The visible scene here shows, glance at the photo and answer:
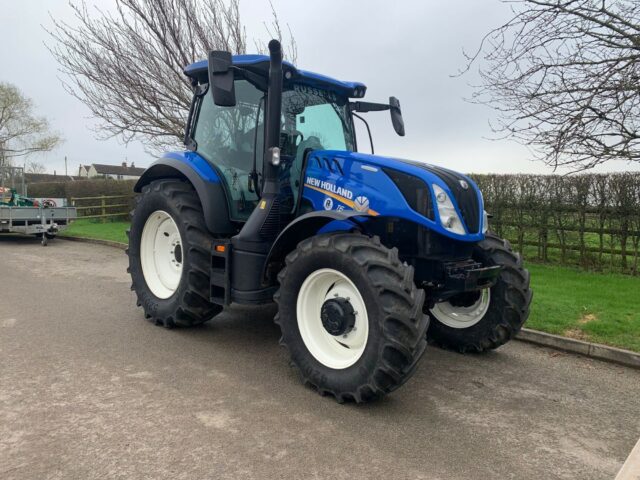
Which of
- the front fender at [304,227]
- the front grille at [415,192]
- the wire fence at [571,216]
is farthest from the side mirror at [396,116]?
the wire fence at [571,216]

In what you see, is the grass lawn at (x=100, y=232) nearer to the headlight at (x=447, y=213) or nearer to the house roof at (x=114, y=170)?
the headlight at (x=447, y=213)

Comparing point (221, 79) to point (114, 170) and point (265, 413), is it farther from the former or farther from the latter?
point (114, 170)

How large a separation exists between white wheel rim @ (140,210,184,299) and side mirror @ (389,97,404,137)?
2.71 metres

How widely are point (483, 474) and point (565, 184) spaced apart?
26.4ft

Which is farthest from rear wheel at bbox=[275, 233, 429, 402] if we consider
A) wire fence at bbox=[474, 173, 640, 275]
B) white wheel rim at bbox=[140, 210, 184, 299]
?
wire fence at bbox=[474, 173, 640, 275]

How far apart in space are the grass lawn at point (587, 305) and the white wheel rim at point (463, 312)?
1231 mm

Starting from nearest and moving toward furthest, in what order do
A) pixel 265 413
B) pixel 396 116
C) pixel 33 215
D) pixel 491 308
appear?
pixel 265 413
pixel 491 308
pixel 396 116
pixel 33 215

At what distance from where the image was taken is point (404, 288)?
10.7 feet

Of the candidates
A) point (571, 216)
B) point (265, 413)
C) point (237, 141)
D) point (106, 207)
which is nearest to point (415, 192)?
point (265, 413)

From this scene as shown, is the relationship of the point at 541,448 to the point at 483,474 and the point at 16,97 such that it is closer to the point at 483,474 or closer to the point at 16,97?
the point at 483,474

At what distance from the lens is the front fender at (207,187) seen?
15.5 ft

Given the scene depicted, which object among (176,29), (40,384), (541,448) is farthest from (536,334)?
(176,29)

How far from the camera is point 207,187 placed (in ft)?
15.6

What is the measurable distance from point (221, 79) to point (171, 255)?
2.49m
